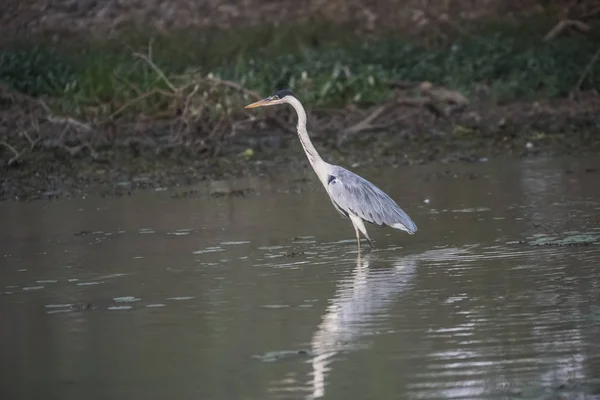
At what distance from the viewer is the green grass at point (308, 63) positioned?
20.0m

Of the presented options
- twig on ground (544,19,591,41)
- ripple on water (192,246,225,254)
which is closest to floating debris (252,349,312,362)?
ripple on water (192,246,225,254)

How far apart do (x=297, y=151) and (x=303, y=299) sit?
9.07 meters

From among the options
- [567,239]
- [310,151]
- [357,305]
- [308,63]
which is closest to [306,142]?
[310,151]

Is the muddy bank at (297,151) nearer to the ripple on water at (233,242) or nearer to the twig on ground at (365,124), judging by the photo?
the twig on ground at (365,124)

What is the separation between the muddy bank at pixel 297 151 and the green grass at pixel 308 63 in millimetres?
897

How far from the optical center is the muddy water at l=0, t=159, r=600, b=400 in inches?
268

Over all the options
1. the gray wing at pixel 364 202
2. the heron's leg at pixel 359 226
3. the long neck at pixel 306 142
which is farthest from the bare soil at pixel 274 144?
the heron's leg at pixel 359 226

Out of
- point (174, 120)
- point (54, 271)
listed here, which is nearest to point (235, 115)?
point (174, 120)

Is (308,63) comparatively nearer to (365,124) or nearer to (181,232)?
(365,124)

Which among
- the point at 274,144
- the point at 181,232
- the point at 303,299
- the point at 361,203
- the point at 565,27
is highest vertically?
the point at 565,27

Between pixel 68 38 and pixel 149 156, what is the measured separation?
747 cm

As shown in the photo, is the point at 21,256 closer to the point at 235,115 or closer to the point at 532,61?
the point at 235,115

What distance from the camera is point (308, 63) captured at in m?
21.5

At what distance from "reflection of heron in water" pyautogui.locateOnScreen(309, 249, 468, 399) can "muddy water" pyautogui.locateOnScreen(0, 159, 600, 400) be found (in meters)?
0.02
